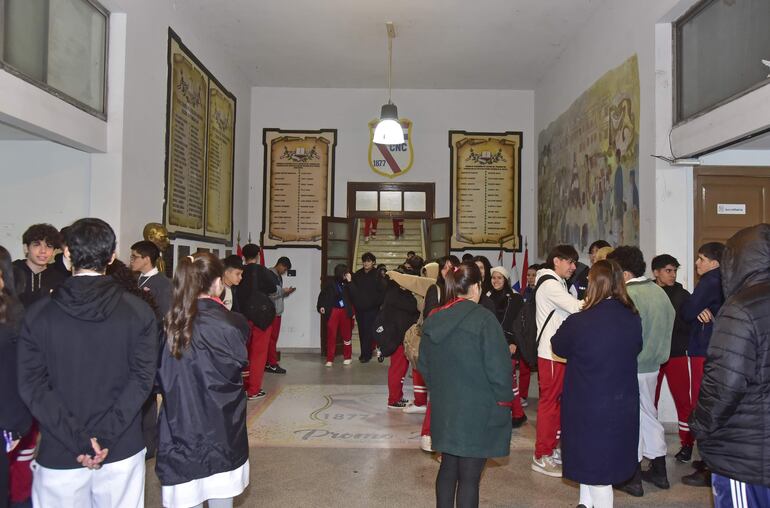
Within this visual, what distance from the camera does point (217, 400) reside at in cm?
248

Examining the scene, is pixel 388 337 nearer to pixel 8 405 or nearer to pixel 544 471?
pixel 544 471

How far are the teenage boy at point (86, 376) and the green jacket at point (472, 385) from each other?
1.30 m

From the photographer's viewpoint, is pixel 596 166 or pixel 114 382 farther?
pixel 596 166

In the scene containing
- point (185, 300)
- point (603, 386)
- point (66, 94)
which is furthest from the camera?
point (66, 94)

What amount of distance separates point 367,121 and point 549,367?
6.78 metres

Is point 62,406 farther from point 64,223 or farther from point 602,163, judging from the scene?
point 602,163

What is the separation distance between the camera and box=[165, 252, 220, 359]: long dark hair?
2.43 m

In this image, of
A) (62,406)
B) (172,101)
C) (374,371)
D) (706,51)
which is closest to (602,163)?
(706,51)

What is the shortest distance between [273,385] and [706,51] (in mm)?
5355

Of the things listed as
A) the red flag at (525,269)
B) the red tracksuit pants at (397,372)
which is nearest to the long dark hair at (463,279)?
the red tracksuit pants at (397,372)

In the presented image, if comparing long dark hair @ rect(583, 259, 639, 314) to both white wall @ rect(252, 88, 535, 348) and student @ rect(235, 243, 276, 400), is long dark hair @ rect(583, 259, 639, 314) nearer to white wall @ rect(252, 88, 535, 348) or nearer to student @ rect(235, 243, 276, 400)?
student @ rect(235, 243, 276, 400)

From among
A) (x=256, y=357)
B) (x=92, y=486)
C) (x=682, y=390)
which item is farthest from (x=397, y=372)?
(x=92, y=486)

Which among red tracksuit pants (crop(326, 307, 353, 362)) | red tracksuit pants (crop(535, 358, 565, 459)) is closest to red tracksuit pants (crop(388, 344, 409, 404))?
red tracksuit pants (crop(535, 358, 565, 459))

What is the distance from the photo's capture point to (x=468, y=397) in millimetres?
2836
